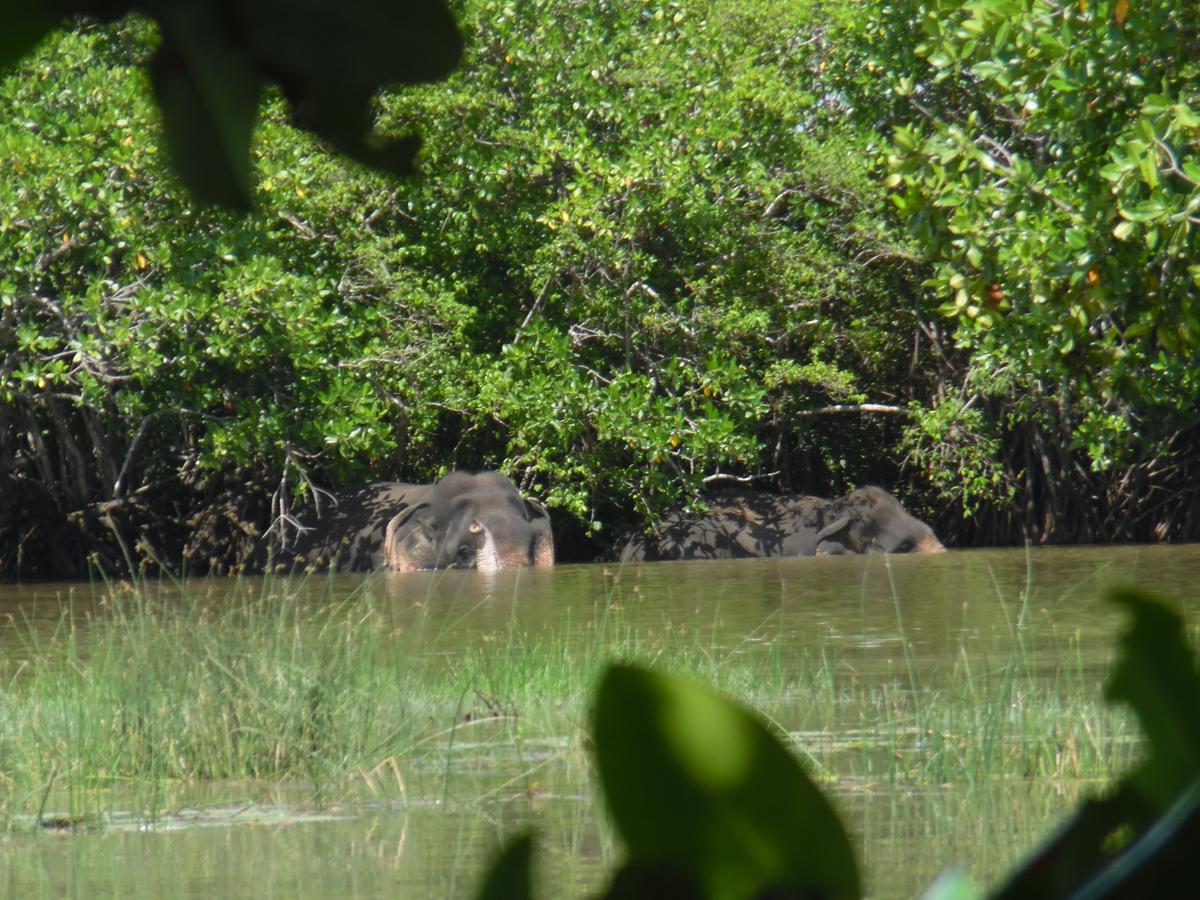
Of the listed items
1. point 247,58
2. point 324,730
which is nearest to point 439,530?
point 324,730

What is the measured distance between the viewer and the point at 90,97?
536 inches

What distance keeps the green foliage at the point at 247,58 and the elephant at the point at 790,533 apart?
51.7 ft

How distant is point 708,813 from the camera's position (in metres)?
0.37

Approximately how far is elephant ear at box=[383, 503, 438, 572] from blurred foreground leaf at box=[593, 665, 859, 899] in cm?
1495

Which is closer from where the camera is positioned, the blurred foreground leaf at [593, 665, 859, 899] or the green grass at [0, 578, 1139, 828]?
the blurred foreground leaf at [593, 665, 859, 899]

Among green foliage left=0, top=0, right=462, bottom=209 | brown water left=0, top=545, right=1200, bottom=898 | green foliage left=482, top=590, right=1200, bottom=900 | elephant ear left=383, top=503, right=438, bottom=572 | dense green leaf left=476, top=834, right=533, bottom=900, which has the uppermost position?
green foliage left=0, top=0, right=462, bottom=209

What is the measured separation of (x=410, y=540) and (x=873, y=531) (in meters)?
4.40

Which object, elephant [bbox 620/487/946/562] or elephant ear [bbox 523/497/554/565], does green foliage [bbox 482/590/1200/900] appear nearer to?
elephant ear [bbox 523/497/554/565]

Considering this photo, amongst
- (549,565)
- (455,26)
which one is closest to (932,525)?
(549,565)

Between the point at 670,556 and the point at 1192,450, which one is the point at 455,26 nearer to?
the point at 670,556

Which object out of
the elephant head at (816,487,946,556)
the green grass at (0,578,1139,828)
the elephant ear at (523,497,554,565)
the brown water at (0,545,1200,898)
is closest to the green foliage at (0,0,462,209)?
the brown water at (0,545,1200,898)

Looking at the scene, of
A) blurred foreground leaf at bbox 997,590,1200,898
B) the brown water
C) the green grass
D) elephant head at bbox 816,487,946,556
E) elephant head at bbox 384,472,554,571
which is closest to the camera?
blurred foreground leaf at bbox 997,590,1200,898

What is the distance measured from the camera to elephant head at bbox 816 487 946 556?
642 inches

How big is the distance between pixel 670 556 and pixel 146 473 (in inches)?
199
